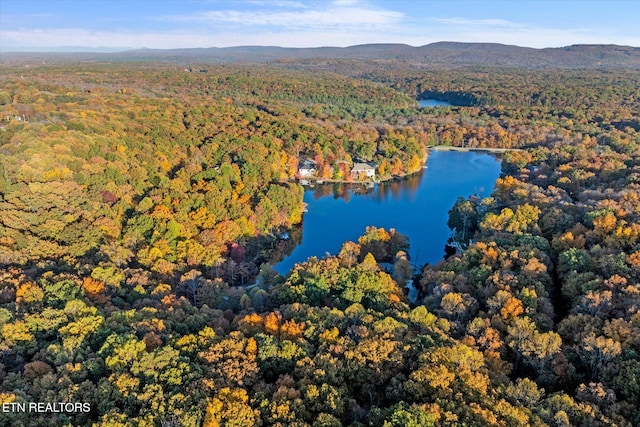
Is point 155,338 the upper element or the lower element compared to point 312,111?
lower

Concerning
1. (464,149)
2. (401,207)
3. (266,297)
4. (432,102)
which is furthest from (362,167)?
(432,102)

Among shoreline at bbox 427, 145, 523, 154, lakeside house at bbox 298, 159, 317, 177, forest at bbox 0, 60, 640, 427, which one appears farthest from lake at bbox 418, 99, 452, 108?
lakeside house at bbox 298, 159, 317, 177

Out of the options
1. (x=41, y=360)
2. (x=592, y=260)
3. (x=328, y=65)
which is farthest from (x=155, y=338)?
(x=328, y=65)

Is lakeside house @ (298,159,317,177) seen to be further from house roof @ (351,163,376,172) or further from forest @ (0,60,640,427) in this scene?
house roof @ (351,163,376,172)

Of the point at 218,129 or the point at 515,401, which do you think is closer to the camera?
the point at 515,401

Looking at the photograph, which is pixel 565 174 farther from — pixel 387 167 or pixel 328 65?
pixel 328 65

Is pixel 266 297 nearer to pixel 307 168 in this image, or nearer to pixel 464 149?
pixel 307 168

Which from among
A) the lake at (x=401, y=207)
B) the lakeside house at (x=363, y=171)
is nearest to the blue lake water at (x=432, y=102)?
the lake at (x=401, y=207)
